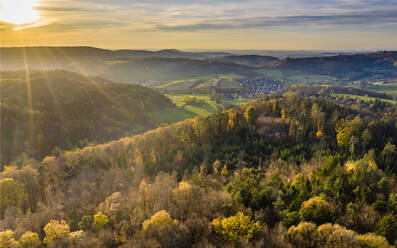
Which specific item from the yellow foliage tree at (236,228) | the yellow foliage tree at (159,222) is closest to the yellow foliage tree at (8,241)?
the yellow foliage tree at (159,222)

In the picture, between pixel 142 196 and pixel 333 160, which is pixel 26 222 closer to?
pixel 142 196

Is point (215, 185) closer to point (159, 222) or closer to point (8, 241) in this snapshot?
point (159, 222)

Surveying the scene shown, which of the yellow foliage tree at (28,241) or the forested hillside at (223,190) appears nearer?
the forested hillside at (223,190)

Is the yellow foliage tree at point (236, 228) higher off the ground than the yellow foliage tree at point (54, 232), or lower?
higher

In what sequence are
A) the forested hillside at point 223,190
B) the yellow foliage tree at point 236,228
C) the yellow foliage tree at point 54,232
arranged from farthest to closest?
the yellow foliage tree at point 54,232, the forested hillside at point 223,190, the yellow foliage tree at point 236,228

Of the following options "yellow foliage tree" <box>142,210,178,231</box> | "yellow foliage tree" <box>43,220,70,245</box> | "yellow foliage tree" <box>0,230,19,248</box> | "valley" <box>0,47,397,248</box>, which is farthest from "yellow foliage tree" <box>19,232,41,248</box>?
"yellow foliage tree" <box>142,210,178,231</box>

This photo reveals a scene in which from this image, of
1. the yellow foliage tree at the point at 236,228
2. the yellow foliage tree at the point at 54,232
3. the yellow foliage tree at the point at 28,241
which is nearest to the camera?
the yellow foliage tree at the point at 236,228

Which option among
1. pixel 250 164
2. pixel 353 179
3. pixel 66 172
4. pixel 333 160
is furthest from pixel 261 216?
pixel 66 172

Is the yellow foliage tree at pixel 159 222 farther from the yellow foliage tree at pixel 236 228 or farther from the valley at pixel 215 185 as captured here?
the yellow foliage tree at pixel 236 228
